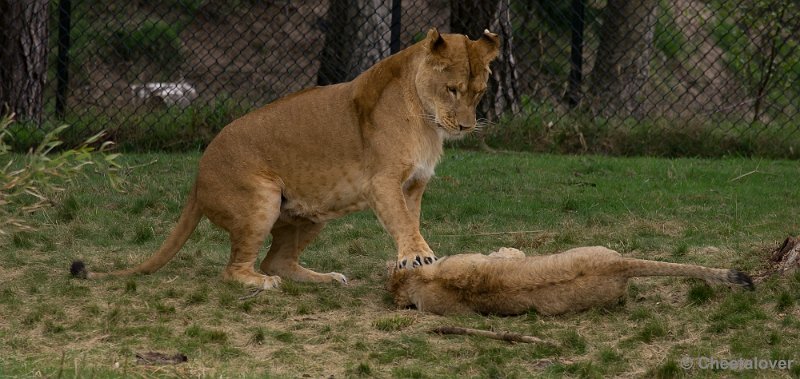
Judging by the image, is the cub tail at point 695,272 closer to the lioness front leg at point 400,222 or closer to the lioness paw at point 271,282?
the lioness front leg at point 400,222

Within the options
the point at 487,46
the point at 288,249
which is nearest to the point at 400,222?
the point at 288,249

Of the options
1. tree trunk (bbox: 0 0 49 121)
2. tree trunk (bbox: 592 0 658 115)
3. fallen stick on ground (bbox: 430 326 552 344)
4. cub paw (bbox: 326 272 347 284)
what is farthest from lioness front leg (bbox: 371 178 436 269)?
tree trunk (bbox: 592 0 658 115)

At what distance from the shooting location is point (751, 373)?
4.48 metres

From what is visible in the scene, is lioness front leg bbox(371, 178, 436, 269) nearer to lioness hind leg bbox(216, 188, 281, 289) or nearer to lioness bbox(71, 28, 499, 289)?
lioness bbox(71, 28, 499, 289)

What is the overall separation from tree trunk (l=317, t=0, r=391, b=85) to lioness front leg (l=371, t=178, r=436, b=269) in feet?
14.4

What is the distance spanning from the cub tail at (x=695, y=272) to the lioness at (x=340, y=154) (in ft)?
3.74

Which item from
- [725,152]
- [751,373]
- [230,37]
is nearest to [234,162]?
[751,373]

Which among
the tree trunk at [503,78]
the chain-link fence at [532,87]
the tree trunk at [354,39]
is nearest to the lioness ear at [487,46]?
the chain-link fence at [532,87]

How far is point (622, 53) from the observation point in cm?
1211

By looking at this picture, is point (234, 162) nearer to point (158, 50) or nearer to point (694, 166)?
Result: point (694, 166)

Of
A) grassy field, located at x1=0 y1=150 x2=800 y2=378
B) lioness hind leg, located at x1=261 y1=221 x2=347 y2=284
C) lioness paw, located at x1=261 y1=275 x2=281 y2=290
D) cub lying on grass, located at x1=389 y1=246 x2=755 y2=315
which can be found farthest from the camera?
lioness hind leg, located at x1=261 y1=221 x2=347 y2=284

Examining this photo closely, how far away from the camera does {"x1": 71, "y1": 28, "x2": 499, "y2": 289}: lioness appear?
6000mm

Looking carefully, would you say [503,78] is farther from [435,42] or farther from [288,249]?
[435,42]

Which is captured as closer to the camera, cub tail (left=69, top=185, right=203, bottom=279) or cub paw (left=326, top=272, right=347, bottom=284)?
cub tail (left=69, top=185, right=203, bottom=279)
